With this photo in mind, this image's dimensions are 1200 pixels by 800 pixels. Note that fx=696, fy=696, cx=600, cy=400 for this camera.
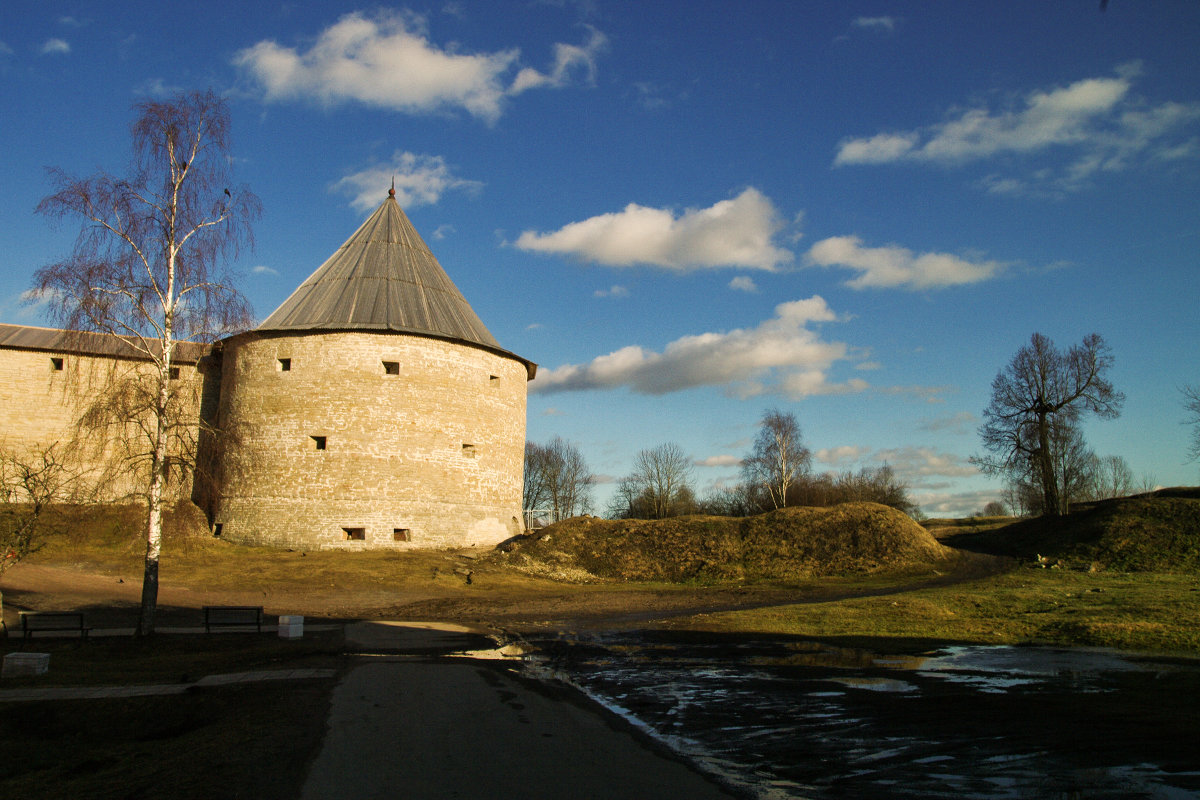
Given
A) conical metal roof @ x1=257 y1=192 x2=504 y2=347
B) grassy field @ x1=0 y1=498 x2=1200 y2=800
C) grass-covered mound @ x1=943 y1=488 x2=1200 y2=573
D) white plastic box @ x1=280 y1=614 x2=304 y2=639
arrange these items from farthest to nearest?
conical metal roof @ x1=257 y1=192 x2=504 y2=347 < grass-covered mound @ x1=943 y1=488 x2=1200 y2=573 < white plastic box @ x1=280 y1=614 x2=304 y2=639 < grassy field @ x1=0 y1=498 x2=1200 y2=800

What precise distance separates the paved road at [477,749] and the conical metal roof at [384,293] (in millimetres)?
20098

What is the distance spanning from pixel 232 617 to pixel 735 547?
1700 centimetres

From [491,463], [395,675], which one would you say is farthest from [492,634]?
[491,463]

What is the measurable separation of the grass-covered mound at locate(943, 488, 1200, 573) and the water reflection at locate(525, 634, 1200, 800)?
51.3 ft

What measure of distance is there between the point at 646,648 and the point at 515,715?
4750 mm

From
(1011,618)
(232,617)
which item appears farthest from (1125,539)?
(232,617)

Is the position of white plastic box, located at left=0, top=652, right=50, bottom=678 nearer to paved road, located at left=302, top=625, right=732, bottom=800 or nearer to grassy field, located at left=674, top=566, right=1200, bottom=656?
paved road, located at left=302, top=625, right=732, bottom=800

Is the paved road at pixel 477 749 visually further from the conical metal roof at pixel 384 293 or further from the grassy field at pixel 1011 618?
the conical metal roof at pixel 384 293

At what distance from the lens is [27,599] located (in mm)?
15141

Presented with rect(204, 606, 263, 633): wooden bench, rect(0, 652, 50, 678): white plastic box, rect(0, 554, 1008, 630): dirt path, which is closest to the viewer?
rect(0, 652, 50, 678): white plastic box

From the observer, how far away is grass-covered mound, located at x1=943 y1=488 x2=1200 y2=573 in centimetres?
2088

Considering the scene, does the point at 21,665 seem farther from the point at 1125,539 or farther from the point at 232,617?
the point at 1125,539

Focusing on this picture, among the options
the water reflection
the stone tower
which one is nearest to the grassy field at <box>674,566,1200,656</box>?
the water reflection

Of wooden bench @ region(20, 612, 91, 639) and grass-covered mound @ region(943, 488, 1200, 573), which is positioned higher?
grass-covered mound @ region(943, 488, 1200, 573)
